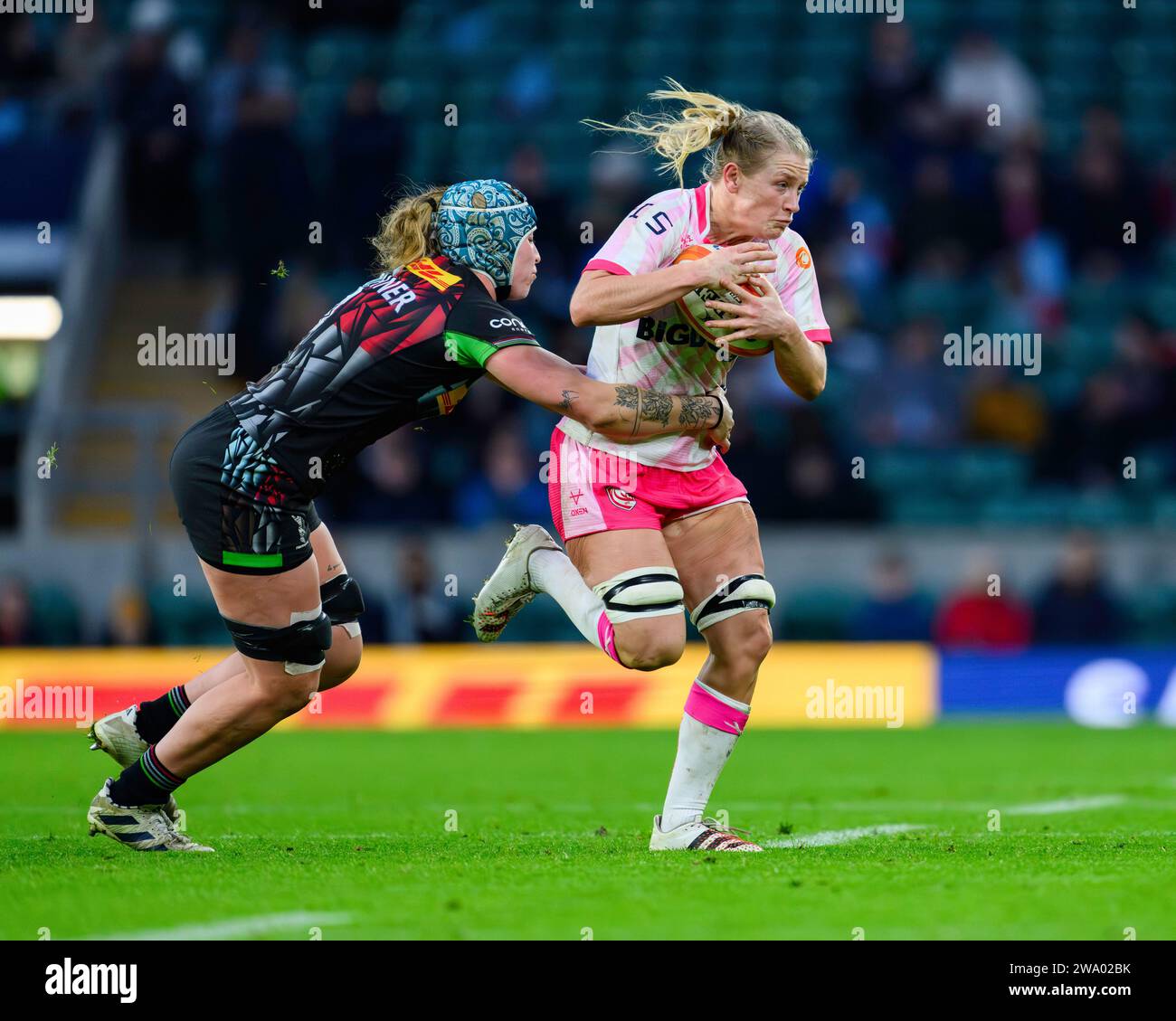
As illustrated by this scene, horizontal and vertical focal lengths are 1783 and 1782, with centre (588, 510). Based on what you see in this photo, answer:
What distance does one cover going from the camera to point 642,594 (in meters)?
5.88

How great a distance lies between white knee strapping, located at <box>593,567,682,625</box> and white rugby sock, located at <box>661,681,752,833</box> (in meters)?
0.37

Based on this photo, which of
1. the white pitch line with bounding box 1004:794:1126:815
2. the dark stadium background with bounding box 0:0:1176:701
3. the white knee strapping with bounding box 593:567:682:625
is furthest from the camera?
the dark stadium background with bounding box 0:0:1176:701

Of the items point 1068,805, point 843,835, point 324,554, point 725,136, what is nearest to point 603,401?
point 725,136

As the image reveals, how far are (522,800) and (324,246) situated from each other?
902 centimetres

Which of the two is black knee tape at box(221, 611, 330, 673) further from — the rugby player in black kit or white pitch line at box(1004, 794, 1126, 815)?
white pitch line at box(1004, 794, 1126, 815)

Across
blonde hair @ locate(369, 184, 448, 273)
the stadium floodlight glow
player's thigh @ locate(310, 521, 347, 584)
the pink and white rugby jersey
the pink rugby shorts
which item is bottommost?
player's thigh @ locate(310, 521, 347, 584)

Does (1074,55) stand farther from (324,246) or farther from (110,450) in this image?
(110,450)

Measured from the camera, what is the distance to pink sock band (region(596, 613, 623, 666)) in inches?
234

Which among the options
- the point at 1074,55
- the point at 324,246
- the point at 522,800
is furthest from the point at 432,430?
the point at 1074,55

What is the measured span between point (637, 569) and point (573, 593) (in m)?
0.33

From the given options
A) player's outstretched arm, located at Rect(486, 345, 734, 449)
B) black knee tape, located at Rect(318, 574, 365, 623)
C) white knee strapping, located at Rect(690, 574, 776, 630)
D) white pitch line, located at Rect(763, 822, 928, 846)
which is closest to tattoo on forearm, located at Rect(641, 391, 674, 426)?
player's outstretched arm, located at Rect(486, 345, 734, 449)

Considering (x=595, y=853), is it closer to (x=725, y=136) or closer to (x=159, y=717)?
(x=159, y=717)

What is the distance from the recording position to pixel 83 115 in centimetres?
1783

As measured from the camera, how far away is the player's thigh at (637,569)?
5.86 m
